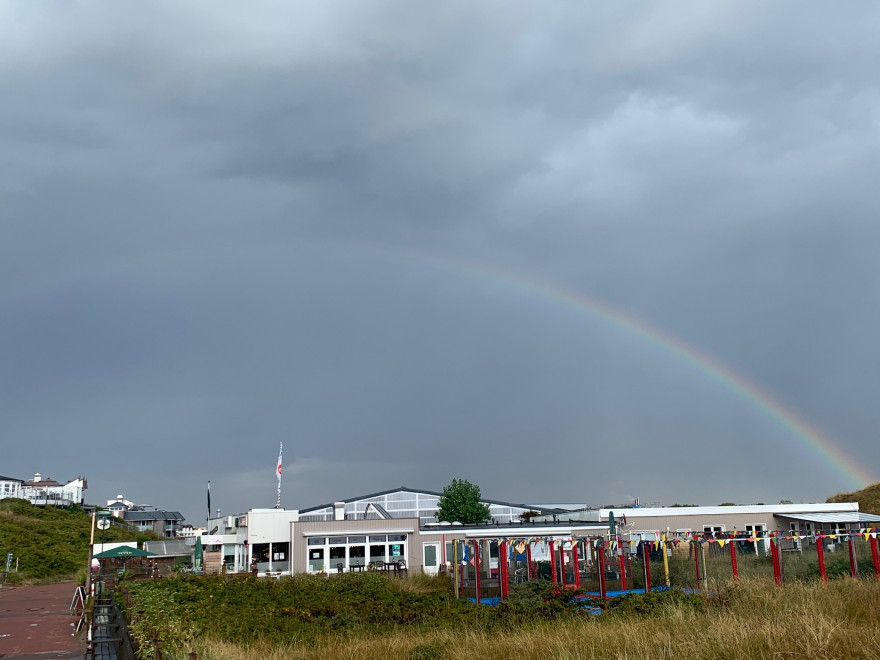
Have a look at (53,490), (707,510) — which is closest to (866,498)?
(707,510)

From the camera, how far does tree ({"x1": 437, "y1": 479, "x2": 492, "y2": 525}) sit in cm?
5975

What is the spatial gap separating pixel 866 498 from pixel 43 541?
71921 mm

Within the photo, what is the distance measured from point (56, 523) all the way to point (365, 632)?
82.2 meters

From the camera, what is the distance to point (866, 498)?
2367 inches

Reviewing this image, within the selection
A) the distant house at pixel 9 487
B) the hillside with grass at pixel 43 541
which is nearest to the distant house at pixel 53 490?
the distant house at pixel 9 487

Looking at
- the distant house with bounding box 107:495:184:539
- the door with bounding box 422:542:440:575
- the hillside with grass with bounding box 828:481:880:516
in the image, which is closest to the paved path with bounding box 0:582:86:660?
the door with bounding box 422:542:440:575

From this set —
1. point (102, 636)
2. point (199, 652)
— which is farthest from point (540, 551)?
point (199, 652)

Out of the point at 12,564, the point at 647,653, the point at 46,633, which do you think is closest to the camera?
the point at 647,653

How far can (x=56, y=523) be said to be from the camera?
8375 centimetres

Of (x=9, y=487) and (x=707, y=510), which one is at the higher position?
(x=9, y=487)

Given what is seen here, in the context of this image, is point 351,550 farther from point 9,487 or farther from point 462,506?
point 9,487

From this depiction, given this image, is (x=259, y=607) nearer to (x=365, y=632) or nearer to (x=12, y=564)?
(x=365, y=632)

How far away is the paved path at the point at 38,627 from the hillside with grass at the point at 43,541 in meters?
13.9

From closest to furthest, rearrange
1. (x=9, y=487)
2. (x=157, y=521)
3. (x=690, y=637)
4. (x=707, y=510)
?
(x=690, y=637)
(x=707, y=510)
(x=157, y=521)
(x=9, y=487)
